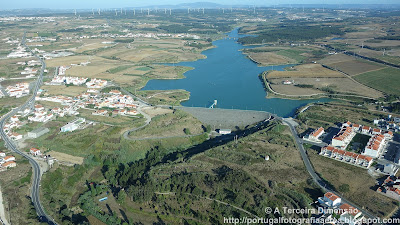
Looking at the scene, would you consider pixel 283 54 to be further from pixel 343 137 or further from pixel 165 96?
pixel 343 137

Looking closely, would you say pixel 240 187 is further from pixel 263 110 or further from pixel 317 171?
pixel 263 110

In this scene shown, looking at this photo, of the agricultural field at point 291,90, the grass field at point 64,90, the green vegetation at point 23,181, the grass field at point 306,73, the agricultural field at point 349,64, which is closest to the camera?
the green vegetation at point 23,181

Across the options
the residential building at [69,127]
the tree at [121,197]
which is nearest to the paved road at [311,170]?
Answer: the tree at [121,197]

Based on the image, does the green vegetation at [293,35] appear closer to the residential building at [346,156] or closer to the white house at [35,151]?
the residential building at [346,156]

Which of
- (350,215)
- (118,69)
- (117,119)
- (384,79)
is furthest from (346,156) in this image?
(118,69)

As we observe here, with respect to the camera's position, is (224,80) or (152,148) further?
(224,80)

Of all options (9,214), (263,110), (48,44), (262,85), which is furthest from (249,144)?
(48,44)

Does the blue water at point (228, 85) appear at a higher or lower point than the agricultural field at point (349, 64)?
lower

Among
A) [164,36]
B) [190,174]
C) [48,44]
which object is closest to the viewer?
[190,174]
